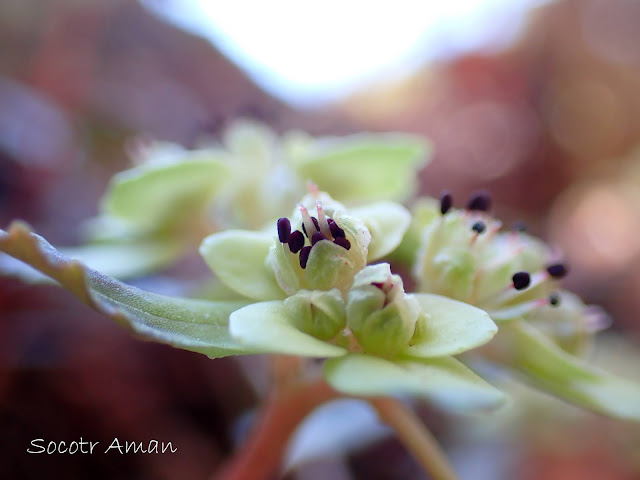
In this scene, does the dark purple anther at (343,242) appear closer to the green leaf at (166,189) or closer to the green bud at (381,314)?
the green bud at (381,314)

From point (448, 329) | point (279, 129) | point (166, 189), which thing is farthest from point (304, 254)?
point (279, 129)

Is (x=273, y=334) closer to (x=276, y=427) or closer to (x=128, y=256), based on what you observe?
(x=276, y=427)

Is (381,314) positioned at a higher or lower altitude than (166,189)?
lower

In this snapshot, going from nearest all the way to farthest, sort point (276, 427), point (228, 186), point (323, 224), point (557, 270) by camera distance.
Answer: point (323, 224), point (557, 270), point (276, 427), point (228, 186)

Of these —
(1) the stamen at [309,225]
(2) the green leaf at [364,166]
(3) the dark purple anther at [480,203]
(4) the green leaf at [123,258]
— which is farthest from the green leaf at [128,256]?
(3) the dark purple anther at [480,203]

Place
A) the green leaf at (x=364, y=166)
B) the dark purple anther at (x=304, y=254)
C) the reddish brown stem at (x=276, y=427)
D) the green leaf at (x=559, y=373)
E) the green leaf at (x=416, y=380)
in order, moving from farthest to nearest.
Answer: the green leaf at (x=364, y=166) → the reddish brown stem at (x=276, y=427) → the green leaf at (x=559, y=373) → the dark purple anther at (x=304, y=254) → the green leaf at (x=416, y=380)

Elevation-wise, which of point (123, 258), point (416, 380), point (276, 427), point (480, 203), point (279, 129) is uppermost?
point (279, 129)

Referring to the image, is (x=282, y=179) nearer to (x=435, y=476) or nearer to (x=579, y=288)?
(x=435, y=476)

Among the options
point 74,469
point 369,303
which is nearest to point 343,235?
point 369,303
